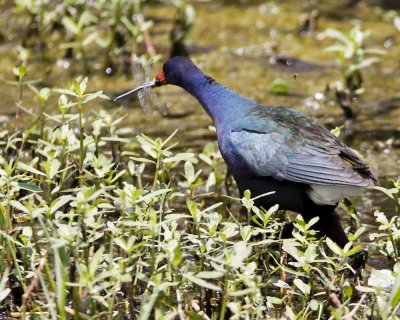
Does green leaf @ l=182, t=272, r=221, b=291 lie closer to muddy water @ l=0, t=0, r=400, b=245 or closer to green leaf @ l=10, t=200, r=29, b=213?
green leaf @ l=10, t=200, r=29, b=213

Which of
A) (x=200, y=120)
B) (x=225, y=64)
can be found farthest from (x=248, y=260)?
(x=225, y=64)

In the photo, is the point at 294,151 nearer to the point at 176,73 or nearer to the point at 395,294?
the point at 176,73

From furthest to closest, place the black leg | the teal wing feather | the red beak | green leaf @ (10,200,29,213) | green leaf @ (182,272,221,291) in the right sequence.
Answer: the red beak < the black leg < the teal wing feather < green leaf @ (10,200,29,213) < green leaf @ (182,272,221,291)

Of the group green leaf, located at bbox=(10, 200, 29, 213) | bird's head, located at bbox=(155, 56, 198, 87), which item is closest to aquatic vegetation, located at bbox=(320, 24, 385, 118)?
bird's head, located at bbox=(155, 56, 198, 87)

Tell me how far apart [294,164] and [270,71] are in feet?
11.0

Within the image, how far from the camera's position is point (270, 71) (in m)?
7.83

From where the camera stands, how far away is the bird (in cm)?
446

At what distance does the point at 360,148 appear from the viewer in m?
6.38

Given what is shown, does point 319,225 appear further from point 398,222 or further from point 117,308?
point 117,308

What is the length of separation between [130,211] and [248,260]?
0.56 meters

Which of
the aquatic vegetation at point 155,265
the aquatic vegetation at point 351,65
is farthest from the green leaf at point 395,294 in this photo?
the aquatic vegetation at point 351,65

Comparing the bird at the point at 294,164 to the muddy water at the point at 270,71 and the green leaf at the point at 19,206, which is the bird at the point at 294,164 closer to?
the muddy water at the point at 270,71

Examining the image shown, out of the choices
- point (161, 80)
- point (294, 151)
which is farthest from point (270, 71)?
point (294, 151)

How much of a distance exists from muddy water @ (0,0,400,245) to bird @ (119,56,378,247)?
2.40ft
